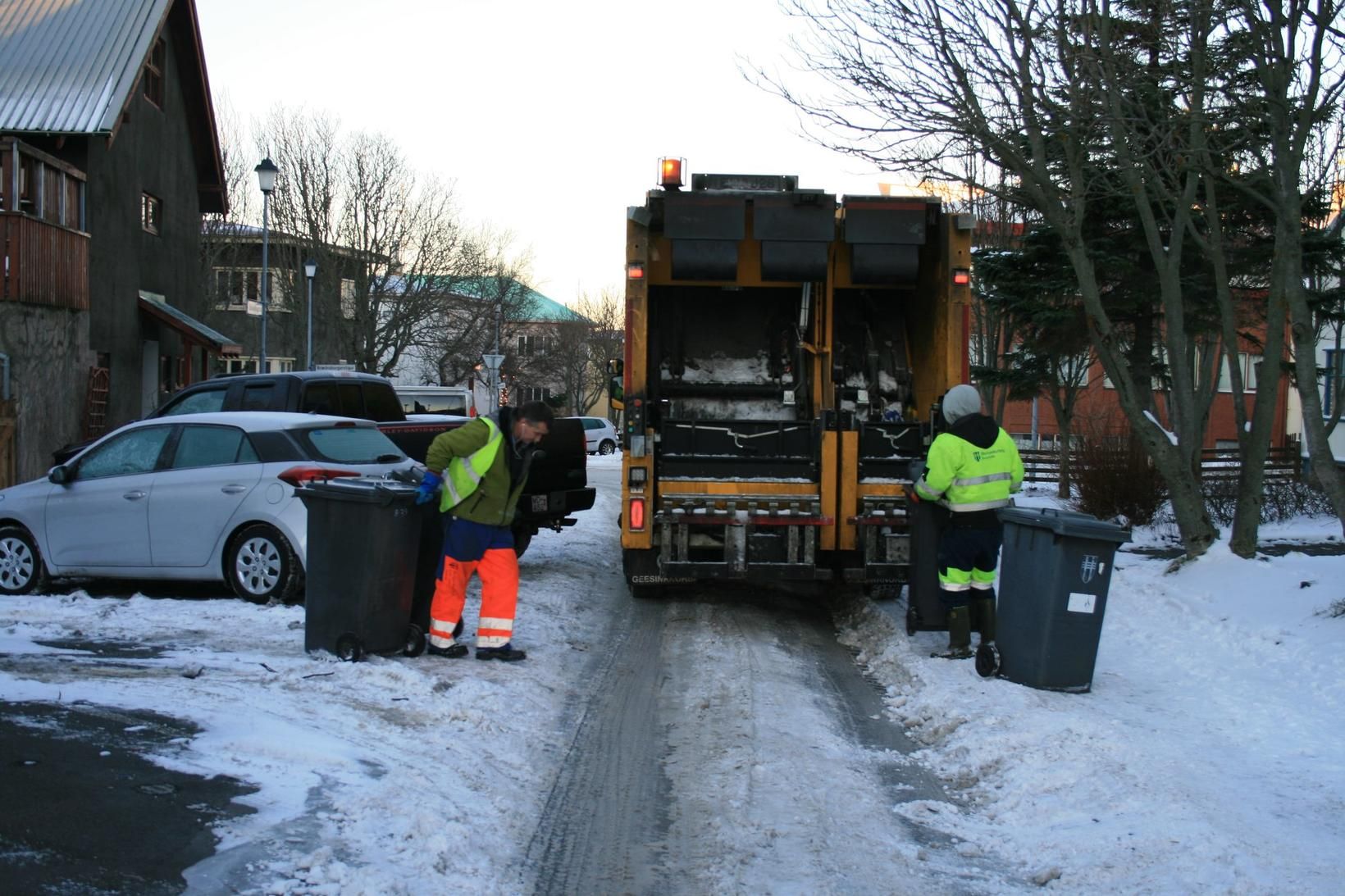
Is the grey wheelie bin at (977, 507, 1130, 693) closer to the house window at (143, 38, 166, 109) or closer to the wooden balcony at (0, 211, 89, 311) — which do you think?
the wooden balcony at (0, 211, 89, 311)

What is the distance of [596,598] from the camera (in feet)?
35.4

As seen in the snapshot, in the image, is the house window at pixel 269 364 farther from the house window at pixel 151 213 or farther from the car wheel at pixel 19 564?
the car wheel at pixel 19 564

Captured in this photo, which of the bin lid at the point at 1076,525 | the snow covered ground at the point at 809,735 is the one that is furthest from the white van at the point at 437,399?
the bin lid at the point at 1076,525

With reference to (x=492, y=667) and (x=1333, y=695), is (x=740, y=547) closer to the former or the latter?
(x=492, y=667)

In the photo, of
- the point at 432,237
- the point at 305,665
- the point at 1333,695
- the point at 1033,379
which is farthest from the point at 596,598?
the point at 432,237

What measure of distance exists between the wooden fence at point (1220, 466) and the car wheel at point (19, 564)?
11.0m

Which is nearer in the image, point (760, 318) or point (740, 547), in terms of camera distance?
point (740, 547)

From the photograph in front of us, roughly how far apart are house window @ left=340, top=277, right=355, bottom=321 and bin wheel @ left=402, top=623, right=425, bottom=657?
38.2 m

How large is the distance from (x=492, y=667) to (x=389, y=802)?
2641 mm

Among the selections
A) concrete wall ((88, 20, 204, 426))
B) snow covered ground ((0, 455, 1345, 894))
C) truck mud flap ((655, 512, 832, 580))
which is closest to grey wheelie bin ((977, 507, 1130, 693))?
snow covered ground ((0, 455, 1345, 894))

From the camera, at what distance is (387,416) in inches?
551

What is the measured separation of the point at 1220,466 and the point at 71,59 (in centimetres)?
2168

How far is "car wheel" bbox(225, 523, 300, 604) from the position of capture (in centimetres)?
926

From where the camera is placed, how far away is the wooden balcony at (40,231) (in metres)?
17.9
